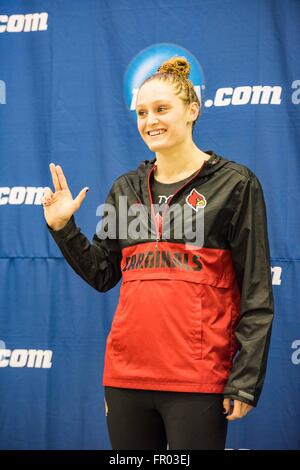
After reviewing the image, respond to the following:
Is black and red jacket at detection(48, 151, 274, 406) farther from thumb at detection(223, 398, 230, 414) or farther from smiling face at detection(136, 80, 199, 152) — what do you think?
smiling face at detection(136, 80, 199, 152)

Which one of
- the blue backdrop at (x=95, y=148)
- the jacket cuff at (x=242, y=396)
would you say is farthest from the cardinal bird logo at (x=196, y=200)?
the blue backdrop at (x=95, y=148)

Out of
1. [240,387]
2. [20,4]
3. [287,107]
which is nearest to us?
[240,387]

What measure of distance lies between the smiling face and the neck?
0.03 metres

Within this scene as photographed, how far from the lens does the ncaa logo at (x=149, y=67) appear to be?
9.11ft

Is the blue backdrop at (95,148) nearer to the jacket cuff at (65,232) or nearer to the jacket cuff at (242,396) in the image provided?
the jacket cuff at (65,232)

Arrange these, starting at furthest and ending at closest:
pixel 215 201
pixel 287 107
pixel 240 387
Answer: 1. pixel 287 107
2. pixel 215 201
3. pixel 240 387

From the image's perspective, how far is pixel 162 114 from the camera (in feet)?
5.82

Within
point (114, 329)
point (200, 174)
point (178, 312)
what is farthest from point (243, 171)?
point (114, 329)

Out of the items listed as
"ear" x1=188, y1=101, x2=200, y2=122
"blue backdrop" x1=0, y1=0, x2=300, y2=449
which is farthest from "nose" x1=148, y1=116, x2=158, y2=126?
"blue backdrop" x1=0, y1=0, x2=300, y2=449

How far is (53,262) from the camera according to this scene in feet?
9.47

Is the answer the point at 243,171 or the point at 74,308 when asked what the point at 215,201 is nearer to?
the point at 243,171

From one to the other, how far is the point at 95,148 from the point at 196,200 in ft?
4.19

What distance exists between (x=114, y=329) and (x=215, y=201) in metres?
0.49

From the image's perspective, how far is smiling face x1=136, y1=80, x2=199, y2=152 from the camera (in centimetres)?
176
